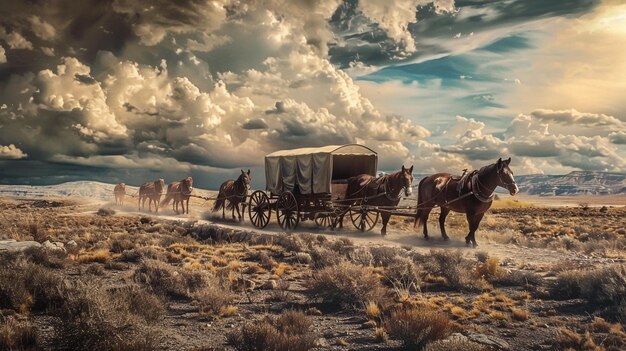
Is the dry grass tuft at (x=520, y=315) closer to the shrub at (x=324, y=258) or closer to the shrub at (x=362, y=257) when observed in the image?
the shrub at (x=362, y=257)

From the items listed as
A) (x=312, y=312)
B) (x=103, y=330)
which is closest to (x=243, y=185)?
(x=312, y=312)

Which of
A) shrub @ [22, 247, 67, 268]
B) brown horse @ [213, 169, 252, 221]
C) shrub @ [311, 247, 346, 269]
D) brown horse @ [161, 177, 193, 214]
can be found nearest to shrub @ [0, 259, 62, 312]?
shrub @ [22, 247, 67, 268]

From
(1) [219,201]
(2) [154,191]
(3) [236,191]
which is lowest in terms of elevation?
(1) [219,201]

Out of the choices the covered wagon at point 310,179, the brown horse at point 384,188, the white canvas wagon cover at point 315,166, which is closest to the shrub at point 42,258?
the covered wagon at point 310,179

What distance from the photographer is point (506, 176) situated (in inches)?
549

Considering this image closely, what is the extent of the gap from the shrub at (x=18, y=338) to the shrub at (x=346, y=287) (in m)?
5.17

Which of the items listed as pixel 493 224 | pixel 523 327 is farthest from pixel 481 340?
pixel 493 224

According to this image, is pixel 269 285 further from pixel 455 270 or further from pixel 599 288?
pixel 599 288

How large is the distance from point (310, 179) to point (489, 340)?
45.2ft

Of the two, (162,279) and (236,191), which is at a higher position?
(236,191)

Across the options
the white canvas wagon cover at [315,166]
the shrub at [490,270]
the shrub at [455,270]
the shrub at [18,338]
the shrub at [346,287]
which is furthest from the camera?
the white canvas wagon cover at [315,166]

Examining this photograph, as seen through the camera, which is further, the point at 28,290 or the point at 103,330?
the point at 28,290

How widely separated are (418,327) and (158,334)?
3906 millimetres

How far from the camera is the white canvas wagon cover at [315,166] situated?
768 inches
